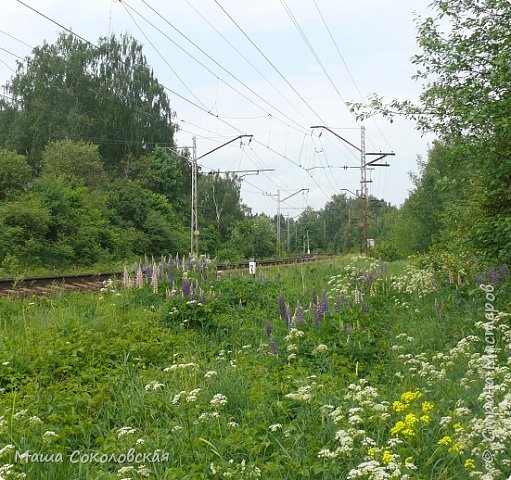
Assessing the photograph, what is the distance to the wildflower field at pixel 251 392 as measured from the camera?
3871 millimetres

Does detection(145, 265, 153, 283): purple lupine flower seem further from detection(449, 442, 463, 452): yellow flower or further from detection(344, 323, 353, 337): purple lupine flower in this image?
detection(449, 442, 463, 452): yellow flower

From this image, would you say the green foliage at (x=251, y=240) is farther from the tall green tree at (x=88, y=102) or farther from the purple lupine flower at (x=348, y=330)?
the purple lupine flower at (x=348, y=330)

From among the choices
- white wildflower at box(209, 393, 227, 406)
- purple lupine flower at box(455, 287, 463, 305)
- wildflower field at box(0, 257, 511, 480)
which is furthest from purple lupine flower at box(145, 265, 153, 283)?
white wildflower at box(209, 393, 227, 406)

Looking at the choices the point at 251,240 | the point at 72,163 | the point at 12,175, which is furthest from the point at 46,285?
the point at 251,240

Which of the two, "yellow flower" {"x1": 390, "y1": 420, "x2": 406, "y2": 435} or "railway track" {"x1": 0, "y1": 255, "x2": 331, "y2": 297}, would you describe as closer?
"yellow flower" {"x1": 390, "y1": 420, "x2": 406, "y2": 435}

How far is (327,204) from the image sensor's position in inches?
5591

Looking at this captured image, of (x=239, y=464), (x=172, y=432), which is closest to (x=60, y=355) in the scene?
(x=172, y=432)

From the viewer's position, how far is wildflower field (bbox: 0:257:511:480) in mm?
3871

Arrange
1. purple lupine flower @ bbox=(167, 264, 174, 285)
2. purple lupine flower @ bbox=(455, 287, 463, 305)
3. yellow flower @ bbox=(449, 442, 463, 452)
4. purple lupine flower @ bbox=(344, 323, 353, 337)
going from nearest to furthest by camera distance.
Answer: yellow flower @ bbox=(449, 442, 463, 452)
purple lupine flower @ bbox=(344, 323, 353, 337)
purple lupine flower @ bbox=(455, 287, 463, 305)
purple lupine flower @ bbox=(167, 264, 174, 285)

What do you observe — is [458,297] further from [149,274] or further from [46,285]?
[46,285]

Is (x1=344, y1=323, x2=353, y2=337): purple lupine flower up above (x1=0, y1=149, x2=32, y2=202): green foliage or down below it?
below

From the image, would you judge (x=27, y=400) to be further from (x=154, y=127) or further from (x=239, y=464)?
(x=154, y=127)

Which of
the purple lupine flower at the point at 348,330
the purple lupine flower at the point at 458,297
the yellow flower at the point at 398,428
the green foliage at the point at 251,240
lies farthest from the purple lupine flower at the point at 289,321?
the green foliage at the point at 251,240

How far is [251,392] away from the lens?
521 cm
